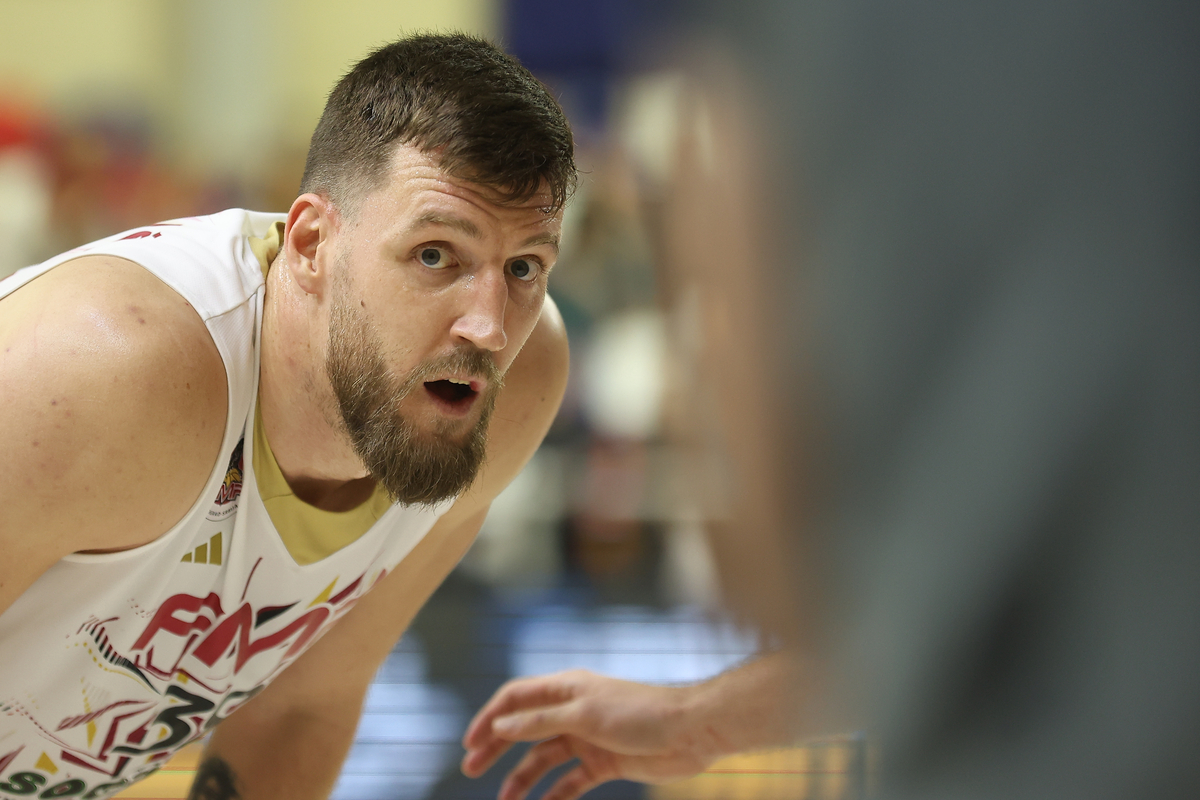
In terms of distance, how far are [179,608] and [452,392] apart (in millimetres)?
447

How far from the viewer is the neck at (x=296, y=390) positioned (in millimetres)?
1394

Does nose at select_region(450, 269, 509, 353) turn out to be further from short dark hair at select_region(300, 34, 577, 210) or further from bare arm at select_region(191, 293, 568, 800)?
bare arm at select_region(191, 293, 568, 800)

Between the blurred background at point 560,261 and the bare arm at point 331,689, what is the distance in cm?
37

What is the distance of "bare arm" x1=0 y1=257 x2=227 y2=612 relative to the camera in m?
1.15

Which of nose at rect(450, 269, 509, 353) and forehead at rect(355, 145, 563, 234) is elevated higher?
forehead at rect(355, 145, 563, 234)

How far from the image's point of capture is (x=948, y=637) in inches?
29.2

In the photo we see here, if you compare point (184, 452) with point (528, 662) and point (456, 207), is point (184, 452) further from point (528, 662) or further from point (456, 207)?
point (528, 662)

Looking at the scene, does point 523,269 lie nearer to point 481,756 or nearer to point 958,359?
point 958,359

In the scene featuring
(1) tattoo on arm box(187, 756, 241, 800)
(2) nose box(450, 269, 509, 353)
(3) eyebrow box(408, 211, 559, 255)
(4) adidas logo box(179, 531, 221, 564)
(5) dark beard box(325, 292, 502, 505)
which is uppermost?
(3) eyebrow box(408, 211, 559, 255)

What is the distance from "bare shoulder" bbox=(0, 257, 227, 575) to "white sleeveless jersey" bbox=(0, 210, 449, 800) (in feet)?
0.13

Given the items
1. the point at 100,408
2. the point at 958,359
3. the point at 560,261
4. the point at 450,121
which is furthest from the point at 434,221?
the point at 560,261

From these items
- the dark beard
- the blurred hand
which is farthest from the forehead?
the blurred hand

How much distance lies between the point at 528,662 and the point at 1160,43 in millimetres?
2843

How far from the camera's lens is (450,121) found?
1.31 meters
